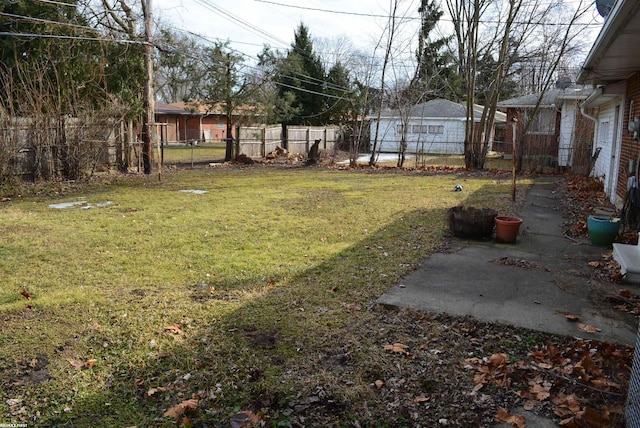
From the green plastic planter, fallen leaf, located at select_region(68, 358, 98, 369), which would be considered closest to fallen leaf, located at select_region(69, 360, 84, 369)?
fallen leaf, located at select_region(68, 358, 98, 369)

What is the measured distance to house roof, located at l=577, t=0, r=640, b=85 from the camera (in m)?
4.18

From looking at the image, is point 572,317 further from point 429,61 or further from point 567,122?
point 429,61

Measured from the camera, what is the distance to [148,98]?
1594 centimetres

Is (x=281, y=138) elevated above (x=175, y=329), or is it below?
above

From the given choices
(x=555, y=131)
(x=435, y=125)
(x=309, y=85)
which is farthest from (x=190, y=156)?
(x=555, y=131)

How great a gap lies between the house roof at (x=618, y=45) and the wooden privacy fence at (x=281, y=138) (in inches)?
626

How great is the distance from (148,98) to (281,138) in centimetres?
1023

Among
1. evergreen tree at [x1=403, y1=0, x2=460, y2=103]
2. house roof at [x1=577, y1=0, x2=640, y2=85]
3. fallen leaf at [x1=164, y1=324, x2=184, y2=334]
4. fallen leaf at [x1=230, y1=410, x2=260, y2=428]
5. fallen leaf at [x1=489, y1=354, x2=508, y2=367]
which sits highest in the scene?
evergreen tree at [x1=403, y1=0, x2=460, y2=103]

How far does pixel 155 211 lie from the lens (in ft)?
31.0

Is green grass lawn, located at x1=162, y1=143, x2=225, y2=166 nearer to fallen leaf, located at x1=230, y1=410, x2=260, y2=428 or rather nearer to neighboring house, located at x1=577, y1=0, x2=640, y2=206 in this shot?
neighboring house, located at x1=577, y1=0, x2=640, y2=206

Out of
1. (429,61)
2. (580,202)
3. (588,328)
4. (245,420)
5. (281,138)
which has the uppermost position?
(429,61)

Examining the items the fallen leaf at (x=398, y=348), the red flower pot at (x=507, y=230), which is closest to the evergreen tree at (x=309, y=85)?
the red flower pot at (x=507, y=230)

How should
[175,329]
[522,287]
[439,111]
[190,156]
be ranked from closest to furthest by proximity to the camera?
1. [175,329]
2. [522,287]
3. [190,156]
4. [439,111]

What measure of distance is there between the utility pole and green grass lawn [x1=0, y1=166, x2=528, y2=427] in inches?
230
